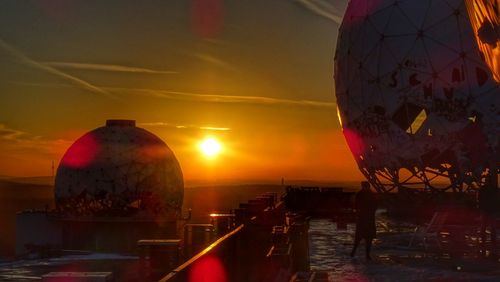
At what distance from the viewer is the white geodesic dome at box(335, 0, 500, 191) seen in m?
23.7

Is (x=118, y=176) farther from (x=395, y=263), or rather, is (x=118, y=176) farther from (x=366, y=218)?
(x=395, y=263)

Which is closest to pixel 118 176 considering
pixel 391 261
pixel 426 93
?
pixel 426 93

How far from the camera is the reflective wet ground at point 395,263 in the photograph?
12.1 meters

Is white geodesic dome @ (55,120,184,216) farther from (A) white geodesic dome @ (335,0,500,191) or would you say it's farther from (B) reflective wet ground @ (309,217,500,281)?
(B) reflective wet ground @ (309,217,500,281)

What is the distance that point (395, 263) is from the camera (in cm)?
1398

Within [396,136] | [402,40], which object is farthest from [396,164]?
[402,40]

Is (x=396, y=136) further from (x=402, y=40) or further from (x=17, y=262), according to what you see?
(x=17, y=262)

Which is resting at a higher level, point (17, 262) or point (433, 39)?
point (433, 39)

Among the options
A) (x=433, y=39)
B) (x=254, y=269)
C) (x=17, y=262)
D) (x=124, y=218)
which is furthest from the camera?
(x=124, y=218)

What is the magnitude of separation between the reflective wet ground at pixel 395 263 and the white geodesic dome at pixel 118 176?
3241 centimetres

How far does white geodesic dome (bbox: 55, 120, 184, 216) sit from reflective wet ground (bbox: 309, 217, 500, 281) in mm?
32408

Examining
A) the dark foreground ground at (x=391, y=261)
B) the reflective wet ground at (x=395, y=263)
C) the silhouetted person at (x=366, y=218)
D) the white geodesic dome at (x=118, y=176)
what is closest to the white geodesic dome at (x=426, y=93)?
the dark foreground ground at (x=391, y=261)

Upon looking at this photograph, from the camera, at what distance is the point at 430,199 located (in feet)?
88.6

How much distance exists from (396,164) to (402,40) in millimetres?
4552
